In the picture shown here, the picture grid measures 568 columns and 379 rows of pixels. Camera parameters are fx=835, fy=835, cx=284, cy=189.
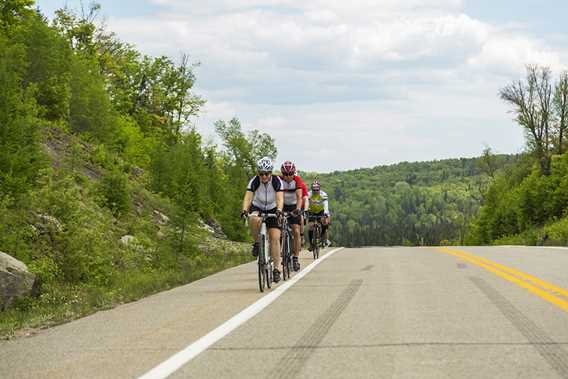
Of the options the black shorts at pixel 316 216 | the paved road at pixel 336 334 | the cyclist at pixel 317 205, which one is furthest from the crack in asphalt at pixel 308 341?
the black shorts at pixel 316 216

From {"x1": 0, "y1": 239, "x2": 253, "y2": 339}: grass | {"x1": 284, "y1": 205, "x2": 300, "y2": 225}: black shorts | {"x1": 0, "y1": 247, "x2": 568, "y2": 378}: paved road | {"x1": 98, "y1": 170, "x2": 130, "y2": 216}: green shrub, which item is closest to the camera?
{"x1": 0, "y1": 247, "x2": 568, "y2": 378}: paved road

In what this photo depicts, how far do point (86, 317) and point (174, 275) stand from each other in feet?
19.6

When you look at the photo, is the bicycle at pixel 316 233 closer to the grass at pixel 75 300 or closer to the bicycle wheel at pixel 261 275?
the grass at pixel 75 300

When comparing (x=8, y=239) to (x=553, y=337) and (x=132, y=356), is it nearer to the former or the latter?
(x=132, y=356)

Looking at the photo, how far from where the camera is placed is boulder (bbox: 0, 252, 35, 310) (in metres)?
11.5

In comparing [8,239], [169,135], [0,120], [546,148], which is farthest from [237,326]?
[546,148]

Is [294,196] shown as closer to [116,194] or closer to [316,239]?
[316,239]

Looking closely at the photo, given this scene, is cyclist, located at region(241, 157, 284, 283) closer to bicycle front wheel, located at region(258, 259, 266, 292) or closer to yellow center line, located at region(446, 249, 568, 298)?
bicycle front wheel, located at region(258, 259, 266, 292)

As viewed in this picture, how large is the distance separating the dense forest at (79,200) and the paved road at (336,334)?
1.59 meters

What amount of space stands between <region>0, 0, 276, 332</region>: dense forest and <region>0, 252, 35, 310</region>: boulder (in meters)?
0.20

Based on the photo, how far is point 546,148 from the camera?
3061 inches

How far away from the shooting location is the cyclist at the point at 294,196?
16.2m

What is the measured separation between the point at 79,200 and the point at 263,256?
674 centimetres

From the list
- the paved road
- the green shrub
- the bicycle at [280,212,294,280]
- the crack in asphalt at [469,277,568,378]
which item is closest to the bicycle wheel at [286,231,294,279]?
the bicycle at [280,212,294,280]
